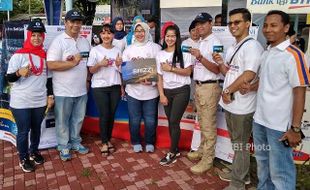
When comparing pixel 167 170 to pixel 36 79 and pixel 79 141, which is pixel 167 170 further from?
pixel 36 79

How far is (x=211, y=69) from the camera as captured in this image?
139 inches

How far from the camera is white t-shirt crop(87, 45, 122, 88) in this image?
416cm

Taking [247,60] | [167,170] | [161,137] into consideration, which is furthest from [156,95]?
[247,60]

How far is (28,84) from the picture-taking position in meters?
3.73

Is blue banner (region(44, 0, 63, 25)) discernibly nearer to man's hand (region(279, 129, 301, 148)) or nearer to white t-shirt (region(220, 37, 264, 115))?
white t-shirt (region(220, 37, 264, 115))

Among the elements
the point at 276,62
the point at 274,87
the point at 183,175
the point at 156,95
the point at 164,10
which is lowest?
the point at 183,175

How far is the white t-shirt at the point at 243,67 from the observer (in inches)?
113

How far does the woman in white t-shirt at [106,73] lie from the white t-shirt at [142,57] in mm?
160

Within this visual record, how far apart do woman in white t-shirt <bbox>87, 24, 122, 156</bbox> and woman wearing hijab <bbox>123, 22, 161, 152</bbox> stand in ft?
0.53

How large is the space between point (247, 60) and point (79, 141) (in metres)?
2.75

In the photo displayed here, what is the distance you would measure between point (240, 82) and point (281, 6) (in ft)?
3.93

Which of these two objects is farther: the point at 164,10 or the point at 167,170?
the point at 164,10

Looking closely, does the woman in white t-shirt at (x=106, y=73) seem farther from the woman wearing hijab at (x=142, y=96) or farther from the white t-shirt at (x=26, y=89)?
the white t-shirt at (x=26, y=89)

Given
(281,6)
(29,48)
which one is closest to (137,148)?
(29,48)
